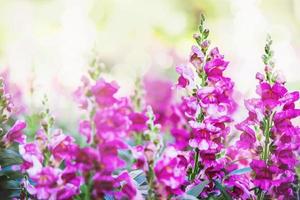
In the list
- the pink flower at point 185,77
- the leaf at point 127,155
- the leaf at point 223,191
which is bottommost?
the leaf at point 127,155

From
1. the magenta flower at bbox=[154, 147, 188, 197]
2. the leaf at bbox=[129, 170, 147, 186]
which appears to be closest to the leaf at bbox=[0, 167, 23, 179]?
the leaf at bbox=[129, 170, 147, 186]

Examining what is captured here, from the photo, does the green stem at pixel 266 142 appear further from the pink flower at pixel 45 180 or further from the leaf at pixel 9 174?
the leaf at pixel 9 174

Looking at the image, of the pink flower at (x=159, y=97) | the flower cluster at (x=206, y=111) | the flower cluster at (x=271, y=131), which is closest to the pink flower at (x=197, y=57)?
the flower cluster at (x=206, y=111)

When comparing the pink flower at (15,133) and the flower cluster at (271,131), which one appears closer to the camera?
the flower cluster at (271,131)

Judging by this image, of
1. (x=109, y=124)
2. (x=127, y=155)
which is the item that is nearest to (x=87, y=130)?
(x=109, y=124)

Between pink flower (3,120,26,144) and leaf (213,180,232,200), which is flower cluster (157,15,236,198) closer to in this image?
leaf (213,180,232,200)
